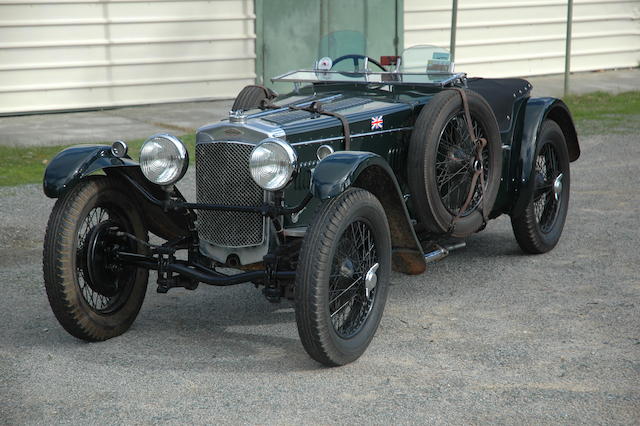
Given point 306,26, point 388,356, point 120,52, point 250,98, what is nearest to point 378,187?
point 388,356

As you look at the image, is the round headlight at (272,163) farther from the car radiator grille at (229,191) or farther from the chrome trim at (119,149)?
the chrome trim at (119,149)

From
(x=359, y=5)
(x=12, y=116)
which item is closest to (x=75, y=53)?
(x=12, y=116)

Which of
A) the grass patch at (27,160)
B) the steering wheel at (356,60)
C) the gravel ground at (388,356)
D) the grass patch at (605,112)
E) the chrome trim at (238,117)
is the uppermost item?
the steering wheel at (356,60)

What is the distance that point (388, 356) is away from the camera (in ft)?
15.3

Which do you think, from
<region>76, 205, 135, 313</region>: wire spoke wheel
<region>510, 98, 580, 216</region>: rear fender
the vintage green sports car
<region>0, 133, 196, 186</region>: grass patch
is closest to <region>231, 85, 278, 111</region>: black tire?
the vintage green sports car

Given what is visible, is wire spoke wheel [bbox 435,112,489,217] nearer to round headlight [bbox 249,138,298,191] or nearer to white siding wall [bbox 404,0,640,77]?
round headlight [bbox 249,138,298,191]

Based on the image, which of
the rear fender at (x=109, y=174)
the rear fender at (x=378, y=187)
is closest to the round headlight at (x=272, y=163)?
the rear fender at (x=378, y=187)

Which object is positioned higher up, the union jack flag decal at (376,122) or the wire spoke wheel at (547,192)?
the union jack flag decal at (376,122)

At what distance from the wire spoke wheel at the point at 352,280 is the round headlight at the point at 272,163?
40cm

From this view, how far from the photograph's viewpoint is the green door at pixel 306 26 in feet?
44.3

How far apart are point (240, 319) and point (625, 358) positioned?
2.05m

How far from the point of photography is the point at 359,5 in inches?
561

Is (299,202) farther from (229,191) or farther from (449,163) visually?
(449,163)

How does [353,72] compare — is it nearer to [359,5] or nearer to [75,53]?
[75,53]
